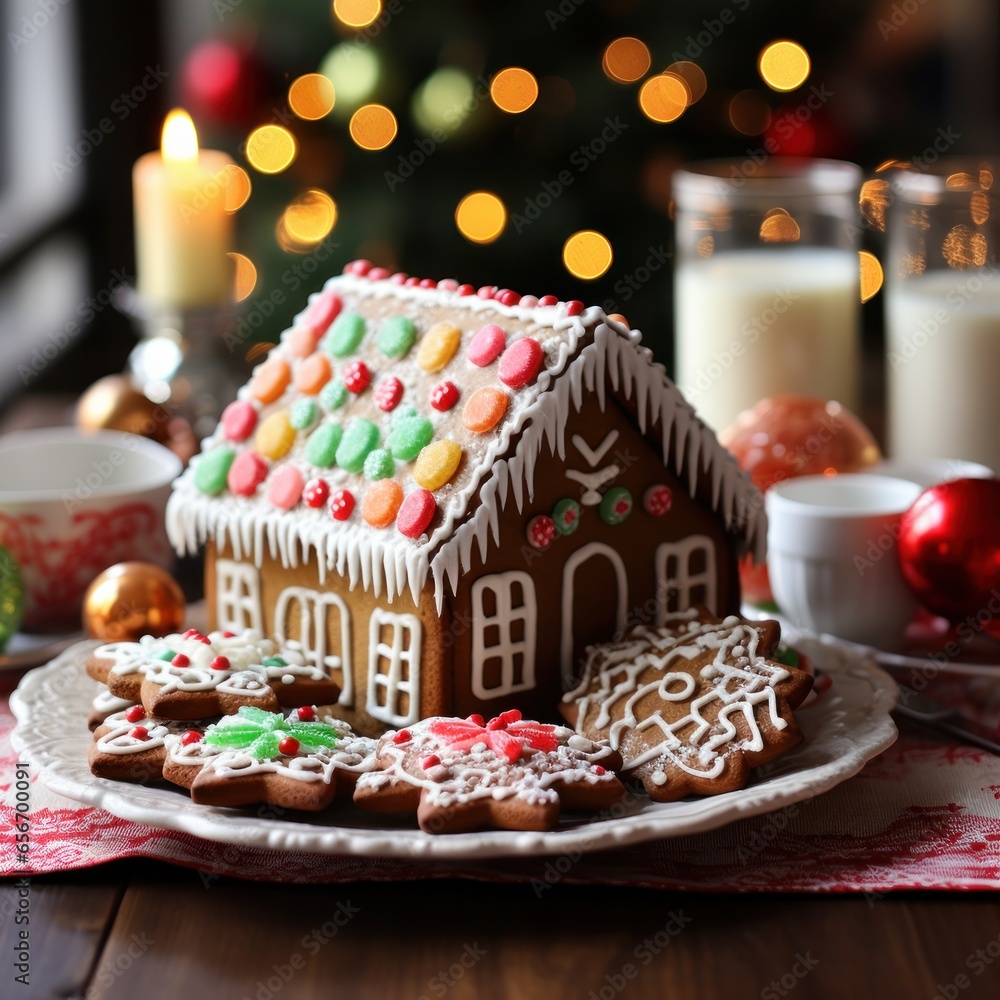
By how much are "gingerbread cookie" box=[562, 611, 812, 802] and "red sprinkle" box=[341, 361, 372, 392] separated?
1.19 ft

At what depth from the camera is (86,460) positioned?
6.29ft

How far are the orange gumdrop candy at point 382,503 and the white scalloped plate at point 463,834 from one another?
281mm

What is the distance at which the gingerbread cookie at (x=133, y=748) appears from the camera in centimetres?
119

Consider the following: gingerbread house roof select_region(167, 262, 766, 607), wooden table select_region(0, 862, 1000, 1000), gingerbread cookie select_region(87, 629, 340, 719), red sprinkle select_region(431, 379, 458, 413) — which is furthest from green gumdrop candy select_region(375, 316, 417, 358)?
wooden table select_region(0, 862, 1000, 1000)

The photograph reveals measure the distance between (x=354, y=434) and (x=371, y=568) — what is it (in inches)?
6.2

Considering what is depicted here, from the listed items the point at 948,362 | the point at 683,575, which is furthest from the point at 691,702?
the point at 948,362

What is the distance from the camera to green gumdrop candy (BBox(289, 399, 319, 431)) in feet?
4.85

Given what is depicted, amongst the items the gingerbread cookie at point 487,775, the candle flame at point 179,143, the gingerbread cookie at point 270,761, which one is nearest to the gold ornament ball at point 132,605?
the gingerbread cookie at point 270,761

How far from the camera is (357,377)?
146cm

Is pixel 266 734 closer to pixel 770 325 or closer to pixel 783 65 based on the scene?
pixel 770 325

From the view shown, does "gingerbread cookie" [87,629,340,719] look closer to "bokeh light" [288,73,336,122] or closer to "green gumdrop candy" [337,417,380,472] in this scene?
"green gumdrop candy" [337,417,380,472]

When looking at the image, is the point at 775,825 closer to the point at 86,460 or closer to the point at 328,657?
the point at 328,657

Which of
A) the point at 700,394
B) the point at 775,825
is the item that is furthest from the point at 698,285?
the point at 775,825

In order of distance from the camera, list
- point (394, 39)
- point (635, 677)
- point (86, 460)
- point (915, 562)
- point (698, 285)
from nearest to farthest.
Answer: point (635, 677)
point (915, 562)
point (86, 460)
point (698, 285)
point (394, 39)
